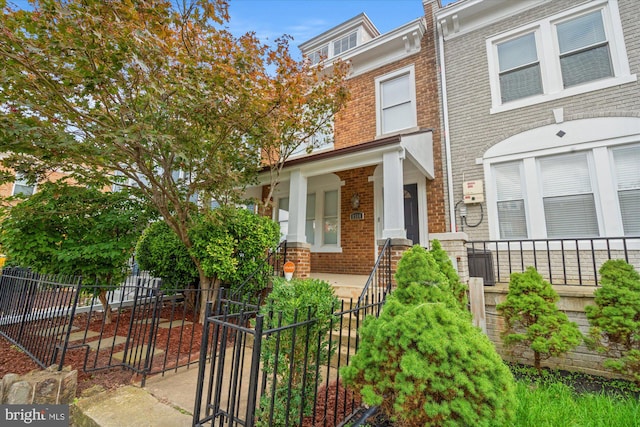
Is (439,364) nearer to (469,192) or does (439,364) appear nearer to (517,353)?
(517,353)

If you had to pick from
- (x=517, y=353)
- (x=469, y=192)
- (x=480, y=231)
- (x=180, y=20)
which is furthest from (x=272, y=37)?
(x=517, y=353)

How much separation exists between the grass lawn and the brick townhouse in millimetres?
3493

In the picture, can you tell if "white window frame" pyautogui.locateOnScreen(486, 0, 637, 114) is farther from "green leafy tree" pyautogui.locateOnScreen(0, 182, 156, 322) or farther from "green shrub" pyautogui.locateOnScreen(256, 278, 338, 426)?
"green leafy tree" pyautogui.locateOnScreen(0, 182, 156, 322)

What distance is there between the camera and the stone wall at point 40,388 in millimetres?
2754

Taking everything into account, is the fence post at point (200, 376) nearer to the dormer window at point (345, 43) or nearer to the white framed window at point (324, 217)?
the white framed window at point (324, 217)

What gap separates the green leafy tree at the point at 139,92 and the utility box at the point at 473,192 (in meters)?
4.17

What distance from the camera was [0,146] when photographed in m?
3.80

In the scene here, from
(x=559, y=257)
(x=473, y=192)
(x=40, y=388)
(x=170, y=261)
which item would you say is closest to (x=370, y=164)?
(x=473, y=192)

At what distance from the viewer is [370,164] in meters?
6.02

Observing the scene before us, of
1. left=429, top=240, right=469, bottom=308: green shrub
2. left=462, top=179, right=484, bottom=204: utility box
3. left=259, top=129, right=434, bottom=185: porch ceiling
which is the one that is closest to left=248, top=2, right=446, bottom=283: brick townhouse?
left=259, top=129, right=434, bottom=185: porch ceiling

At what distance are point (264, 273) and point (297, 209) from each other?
5.23ft

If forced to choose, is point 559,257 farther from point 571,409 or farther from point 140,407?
point 140,407

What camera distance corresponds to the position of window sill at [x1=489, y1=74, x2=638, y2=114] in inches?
211

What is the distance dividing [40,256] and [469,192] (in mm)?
8503
